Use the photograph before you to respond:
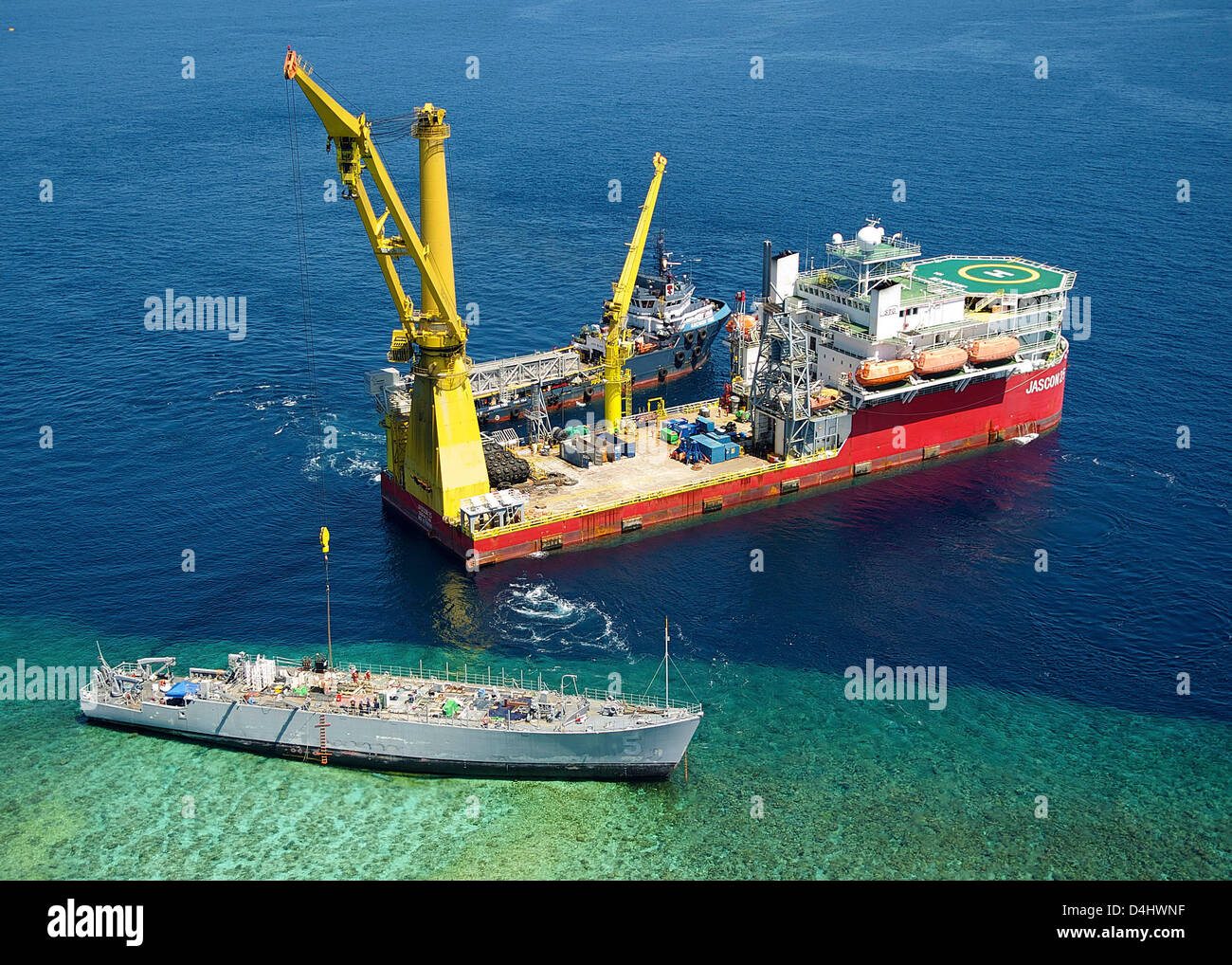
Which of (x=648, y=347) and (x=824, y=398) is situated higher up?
(x=648, y=347)

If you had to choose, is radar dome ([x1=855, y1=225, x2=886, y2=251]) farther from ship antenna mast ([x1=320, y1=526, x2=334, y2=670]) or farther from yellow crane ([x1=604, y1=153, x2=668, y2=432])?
ship antenna mast ([x1=320, y1=526, x2=334, y2=670])

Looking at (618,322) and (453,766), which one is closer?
(453,766)

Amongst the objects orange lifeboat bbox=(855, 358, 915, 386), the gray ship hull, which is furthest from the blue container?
the gray ship hull

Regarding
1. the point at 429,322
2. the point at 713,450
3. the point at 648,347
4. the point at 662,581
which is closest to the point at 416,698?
the point at 662,581

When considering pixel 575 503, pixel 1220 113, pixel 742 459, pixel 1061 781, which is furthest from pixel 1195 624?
pixel 1220 113

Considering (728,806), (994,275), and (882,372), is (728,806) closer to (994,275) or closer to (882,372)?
(882,372)

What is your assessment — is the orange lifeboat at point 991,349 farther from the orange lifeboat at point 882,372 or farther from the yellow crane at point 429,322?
the yellow crane at point 429,322
